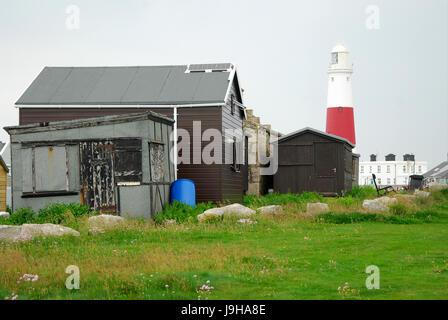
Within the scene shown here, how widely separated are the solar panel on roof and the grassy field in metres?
10.3

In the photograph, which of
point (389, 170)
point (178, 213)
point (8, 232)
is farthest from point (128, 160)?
point (389, 170)

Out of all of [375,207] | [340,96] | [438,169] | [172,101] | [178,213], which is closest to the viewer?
[178,213]

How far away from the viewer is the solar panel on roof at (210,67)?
2652 cm

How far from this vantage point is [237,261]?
1092cm

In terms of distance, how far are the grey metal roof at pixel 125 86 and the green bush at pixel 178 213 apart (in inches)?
223

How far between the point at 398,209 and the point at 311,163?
10703 mm

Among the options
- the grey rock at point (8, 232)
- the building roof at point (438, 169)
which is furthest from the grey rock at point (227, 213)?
the building roof at point (438, 169)

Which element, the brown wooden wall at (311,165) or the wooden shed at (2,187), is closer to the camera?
the wooden shed at (2,187)

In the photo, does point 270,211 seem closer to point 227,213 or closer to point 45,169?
point 227,213

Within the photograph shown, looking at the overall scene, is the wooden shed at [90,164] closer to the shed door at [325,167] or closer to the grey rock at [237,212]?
the grey rock at [237,212]

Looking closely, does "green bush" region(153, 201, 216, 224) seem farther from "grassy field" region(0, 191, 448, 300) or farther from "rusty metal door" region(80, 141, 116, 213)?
"rusty metal door" region(80, 141, 116, 213)

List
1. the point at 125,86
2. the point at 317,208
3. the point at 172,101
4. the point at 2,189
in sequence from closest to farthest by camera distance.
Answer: the point at 317,208 < the point at 172,101 < the point at 2,189 < the point at 125,86

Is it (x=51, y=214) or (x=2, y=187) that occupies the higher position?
(x=2, y=187)
